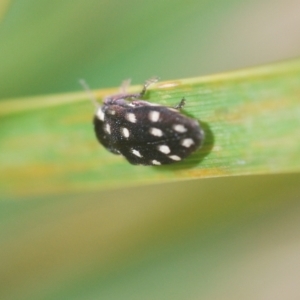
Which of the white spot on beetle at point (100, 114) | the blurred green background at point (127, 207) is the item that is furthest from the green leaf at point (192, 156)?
the blurred green background at point (127, 207)

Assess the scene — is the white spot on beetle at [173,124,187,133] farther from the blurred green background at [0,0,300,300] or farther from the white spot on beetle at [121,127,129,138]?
the blurred green background at [0,0,300,300]

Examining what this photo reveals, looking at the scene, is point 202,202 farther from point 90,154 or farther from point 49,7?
point 49,7

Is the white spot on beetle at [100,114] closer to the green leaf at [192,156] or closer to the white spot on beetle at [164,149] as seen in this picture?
the green leaf at [192,156]

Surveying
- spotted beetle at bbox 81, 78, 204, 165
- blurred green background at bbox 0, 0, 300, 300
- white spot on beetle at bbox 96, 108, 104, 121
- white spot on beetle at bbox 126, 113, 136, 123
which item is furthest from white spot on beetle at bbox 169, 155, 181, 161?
blurred green background at bbox 0, 0, 300, 300

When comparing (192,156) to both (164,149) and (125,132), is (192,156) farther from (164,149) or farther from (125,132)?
(125,132)

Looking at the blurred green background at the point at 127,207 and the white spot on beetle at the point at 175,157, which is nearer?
the white spot on beetle at the point at 175,157

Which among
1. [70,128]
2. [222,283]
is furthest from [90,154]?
[222,283]

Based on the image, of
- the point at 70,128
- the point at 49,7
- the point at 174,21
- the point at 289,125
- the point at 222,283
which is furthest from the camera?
the point at 222,283
